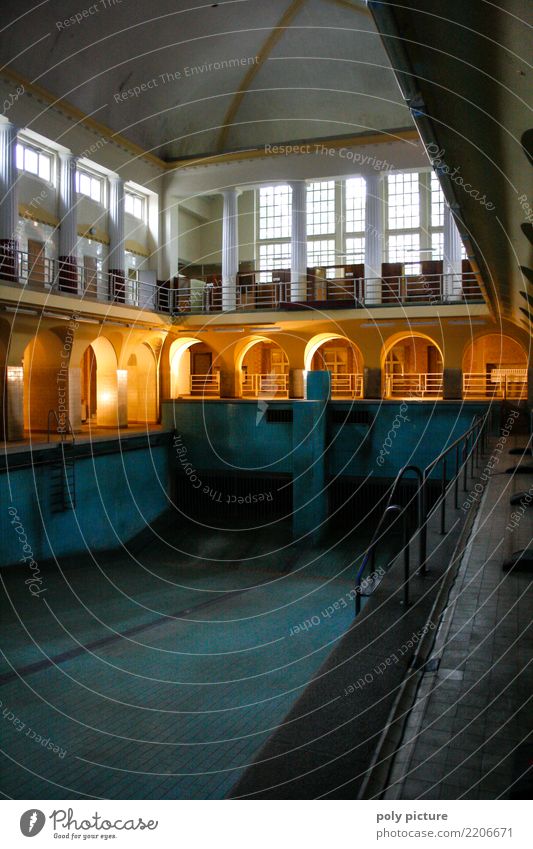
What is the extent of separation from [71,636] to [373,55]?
18.5 m

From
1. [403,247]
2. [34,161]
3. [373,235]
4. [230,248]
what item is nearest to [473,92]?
[34,161]

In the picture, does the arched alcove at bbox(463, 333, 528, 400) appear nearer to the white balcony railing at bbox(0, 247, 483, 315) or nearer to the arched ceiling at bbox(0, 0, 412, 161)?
the white balcony railing at bbox(0, 247, 483, 315)

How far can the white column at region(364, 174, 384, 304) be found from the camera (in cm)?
2100

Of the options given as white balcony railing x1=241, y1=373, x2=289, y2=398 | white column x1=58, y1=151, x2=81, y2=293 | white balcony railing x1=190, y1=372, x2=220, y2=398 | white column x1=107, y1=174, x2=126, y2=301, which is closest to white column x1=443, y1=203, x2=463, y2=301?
white balcony railing x1=241, y1=373, x2=289, y2=398

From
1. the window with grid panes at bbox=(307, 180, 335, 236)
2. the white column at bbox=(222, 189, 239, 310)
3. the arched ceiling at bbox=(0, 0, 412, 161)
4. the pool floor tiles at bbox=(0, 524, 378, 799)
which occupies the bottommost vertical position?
the pool floor tiles at bbox=(0, 524, 378, 799)

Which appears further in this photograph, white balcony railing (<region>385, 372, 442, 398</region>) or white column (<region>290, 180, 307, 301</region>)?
white balcony railing (<region>385, 372, 442, 398</region>)

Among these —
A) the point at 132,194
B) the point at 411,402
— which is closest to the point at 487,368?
the point at 411,402

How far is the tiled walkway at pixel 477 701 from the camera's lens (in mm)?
3619

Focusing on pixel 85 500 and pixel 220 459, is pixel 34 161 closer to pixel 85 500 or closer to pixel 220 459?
pixel 85 500

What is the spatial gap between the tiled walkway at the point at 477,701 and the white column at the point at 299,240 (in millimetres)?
15614

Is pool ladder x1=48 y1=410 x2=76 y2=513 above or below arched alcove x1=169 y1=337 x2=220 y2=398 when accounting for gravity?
below

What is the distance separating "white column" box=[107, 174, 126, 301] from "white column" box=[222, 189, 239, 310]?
3.36 metres

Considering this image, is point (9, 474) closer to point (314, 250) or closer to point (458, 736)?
point (458, 736)

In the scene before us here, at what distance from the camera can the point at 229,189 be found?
22516 mm
